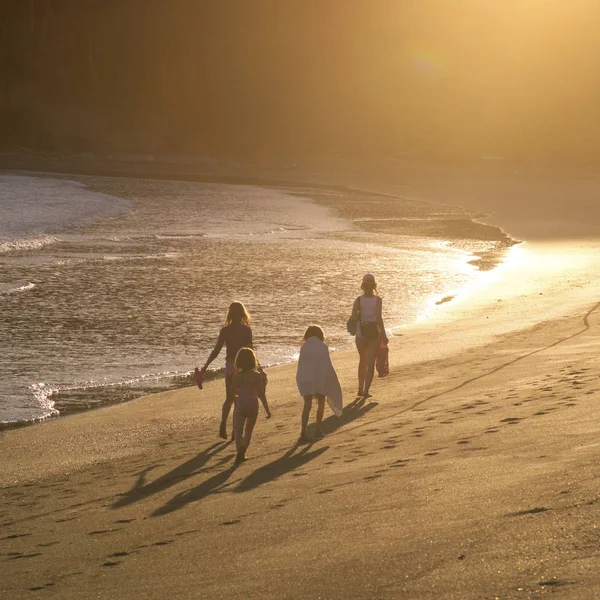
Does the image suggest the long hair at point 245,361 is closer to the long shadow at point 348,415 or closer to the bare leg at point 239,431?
the bare leg at point 239,431

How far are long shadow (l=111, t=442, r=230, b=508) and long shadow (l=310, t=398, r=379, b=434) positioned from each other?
1153 millimetres

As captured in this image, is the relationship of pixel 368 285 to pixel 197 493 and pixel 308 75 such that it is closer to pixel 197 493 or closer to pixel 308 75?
pixel 197 493

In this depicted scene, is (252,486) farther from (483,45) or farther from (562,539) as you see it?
(483,45)

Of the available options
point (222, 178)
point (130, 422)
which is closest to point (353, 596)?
point (130, 422)

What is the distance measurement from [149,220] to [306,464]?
31.9 metres

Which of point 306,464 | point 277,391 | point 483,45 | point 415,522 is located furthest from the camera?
point 483,45

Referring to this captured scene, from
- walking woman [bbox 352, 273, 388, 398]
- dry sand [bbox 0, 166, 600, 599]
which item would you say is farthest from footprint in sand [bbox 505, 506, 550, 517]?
walking woman [bbox 352, 273, 388, 398]

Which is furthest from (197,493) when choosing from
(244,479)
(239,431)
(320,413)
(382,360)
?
(382,360)

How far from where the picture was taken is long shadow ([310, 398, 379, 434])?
1060 centimetres

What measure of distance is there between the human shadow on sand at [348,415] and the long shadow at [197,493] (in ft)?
5.79

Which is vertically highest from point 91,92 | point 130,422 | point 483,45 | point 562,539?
point 483,45

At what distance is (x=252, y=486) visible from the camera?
827cm

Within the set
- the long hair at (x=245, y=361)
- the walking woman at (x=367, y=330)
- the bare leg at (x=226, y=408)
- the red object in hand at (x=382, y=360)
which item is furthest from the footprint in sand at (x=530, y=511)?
the red object in hand at (x=382, y=360)

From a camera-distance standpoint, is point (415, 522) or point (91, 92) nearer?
point (415, 522)
